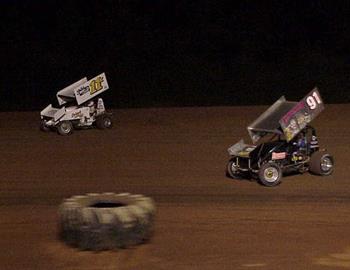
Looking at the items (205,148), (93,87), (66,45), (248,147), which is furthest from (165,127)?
(66,45)

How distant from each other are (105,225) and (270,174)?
4.89m

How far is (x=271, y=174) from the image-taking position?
14086 millimetres

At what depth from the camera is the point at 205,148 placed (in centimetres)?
1844

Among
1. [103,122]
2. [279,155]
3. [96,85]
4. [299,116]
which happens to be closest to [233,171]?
[279,155]

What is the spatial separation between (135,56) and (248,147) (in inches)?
862

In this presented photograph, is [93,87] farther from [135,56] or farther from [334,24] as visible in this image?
[334,24]

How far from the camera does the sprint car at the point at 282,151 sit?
14203mm

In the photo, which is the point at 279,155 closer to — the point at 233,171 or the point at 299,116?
the point at 299,116

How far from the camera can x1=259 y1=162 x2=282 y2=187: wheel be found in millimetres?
14016

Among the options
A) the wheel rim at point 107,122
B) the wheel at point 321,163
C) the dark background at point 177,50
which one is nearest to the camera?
the wheel at point 321,163

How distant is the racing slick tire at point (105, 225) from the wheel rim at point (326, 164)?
5235 mm

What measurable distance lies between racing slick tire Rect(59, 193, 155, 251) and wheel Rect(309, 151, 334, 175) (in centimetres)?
514

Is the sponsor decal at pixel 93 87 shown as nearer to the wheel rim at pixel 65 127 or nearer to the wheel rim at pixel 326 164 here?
the wheel rim at pixel 65 127

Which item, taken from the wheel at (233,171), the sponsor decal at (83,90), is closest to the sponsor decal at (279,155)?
the wheel at (233,171)
